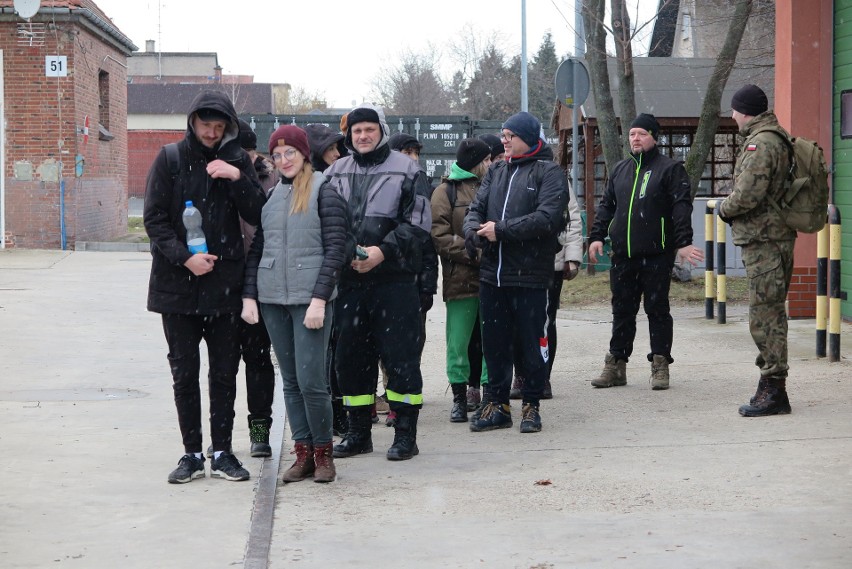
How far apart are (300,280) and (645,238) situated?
3455 millimetres

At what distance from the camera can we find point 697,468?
21.0 feet

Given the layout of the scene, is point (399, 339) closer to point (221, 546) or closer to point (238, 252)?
point (238, 252)

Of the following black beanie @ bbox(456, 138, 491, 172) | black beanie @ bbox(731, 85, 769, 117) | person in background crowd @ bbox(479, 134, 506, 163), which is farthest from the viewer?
person in background crowd @ bbox(479, 134, 506, 163)

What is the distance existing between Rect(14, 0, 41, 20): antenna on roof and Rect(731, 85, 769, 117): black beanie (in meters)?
17.6

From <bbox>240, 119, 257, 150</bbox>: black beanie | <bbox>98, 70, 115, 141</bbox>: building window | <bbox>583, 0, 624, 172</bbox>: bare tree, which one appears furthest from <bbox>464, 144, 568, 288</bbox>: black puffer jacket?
<bbox>98, 70, 115, 141</bbox>: building window

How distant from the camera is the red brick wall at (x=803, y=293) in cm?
1250

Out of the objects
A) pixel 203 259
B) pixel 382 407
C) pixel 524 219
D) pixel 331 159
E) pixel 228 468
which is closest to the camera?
pixel 203 259

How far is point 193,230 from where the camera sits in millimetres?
6203

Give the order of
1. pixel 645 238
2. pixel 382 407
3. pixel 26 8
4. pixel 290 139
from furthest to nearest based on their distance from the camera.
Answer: pixel 26 8
pixel 645 238
pixel 382 407
pixel 290 139

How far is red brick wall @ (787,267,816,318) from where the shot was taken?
12.5 m

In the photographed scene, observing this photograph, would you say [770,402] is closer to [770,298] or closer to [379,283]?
[770,298]

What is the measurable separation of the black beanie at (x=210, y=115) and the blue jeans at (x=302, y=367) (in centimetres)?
97

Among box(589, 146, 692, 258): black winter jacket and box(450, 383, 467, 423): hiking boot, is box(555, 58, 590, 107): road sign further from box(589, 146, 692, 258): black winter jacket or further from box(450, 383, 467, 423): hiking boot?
box(450, 383, 467, 423): hiking boot

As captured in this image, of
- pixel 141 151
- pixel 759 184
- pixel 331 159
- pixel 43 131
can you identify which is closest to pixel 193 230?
pixel 331 159
